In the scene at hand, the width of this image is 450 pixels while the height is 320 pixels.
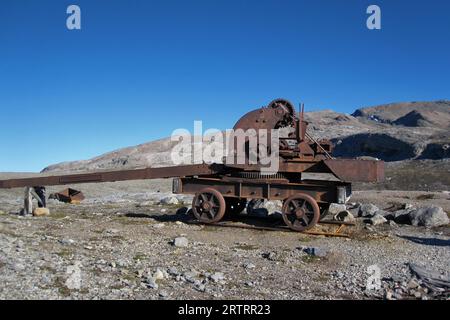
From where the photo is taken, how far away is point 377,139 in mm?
47156

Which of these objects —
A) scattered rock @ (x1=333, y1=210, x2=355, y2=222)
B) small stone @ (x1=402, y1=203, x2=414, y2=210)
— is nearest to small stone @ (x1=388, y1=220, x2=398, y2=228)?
scattered rock @ (x1=333, y1=210, x2=355, y2=222)

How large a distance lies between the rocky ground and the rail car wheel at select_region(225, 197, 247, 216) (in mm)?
844

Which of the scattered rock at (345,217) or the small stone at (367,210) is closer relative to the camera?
the scattered rock at (345,217)

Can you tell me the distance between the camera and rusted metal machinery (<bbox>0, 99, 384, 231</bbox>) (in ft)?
→ 35.8

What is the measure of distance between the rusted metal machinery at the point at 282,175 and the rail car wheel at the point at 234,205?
3cm

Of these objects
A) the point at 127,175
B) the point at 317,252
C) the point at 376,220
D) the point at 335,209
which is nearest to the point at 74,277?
the point at 317,252

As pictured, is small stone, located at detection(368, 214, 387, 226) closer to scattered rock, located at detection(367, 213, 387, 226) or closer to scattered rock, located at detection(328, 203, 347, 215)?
scattered rock, located at detection(367, 213, 387, 226)

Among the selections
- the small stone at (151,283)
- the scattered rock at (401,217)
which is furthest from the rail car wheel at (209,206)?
the small stone at (151,283)

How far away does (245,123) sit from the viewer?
12.2 metres

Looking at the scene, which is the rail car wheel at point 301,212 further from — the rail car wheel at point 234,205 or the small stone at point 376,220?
the small stone at point 376,220

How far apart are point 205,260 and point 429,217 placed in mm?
7131

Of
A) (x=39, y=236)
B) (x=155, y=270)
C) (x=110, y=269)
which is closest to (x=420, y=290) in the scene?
(x=155, y=270)

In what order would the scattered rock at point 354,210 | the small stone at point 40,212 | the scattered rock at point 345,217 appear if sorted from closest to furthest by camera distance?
the scattered rock at point 345,217, the small stone at point 40,212, the scattered rock at point 354,210

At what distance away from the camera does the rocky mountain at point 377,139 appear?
4109 cm
